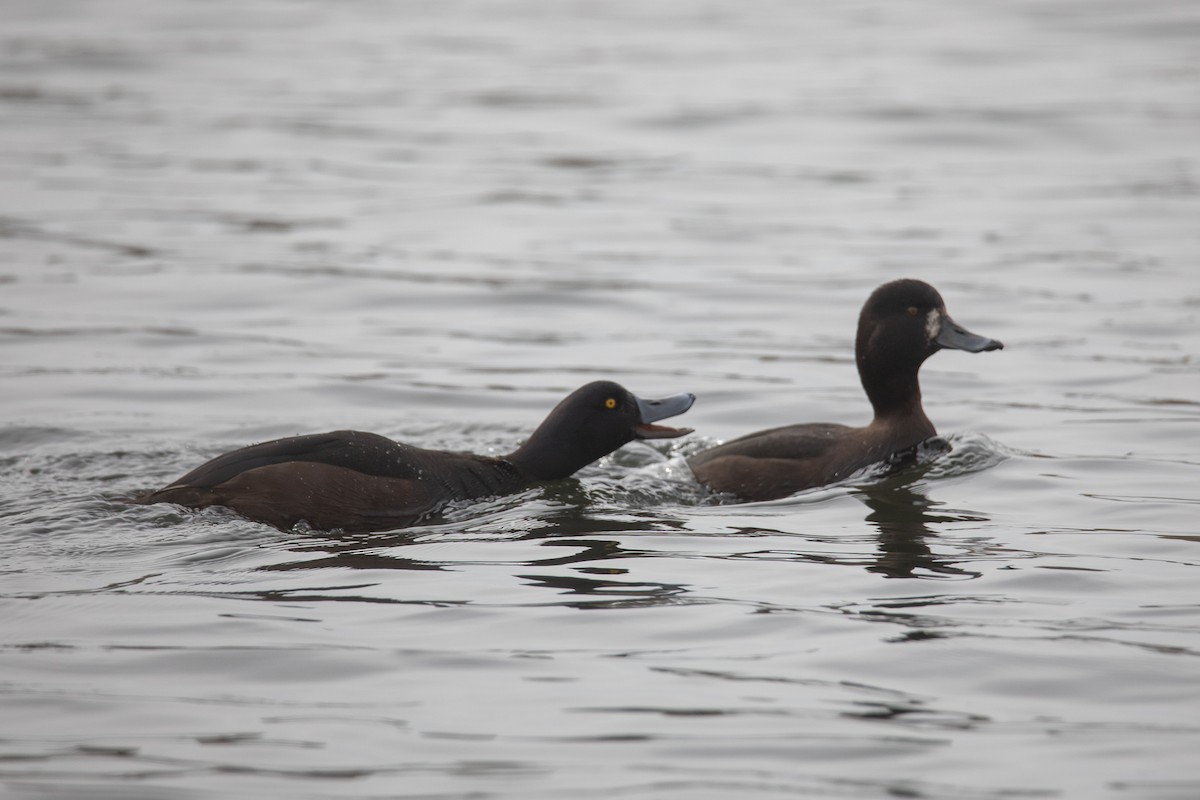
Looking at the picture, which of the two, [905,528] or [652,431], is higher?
[652,431]

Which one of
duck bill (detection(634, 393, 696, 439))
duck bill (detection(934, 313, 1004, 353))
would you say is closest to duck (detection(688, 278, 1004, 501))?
duck bill (detection(934, 313, 1004, 353))

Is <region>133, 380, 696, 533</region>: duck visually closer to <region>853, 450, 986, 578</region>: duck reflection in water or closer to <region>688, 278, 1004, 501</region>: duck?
<region>688, 278, 1004, 501</region>: duck

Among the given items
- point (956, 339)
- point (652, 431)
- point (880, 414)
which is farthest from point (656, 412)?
point (956, 339)

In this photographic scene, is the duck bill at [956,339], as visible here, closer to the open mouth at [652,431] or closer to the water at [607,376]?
the water at [607,376]

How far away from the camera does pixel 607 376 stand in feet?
40.8

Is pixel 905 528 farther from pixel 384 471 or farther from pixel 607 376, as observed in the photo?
pixel 607 376

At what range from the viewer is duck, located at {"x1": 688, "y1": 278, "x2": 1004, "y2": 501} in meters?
9.21

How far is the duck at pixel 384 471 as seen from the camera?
816cm

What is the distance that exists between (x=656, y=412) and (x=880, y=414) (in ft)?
4.68

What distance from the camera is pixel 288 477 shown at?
816 cm

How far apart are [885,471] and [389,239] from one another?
8.73m

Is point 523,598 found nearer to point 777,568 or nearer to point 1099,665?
point 777,568

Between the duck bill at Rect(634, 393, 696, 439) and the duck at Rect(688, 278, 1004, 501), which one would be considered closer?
the duck bill at Rect(634, 393, 696, 439)

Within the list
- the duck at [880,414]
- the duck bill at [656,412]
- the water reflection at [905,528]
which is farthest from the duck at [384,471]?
the water reflection at [905,528]
